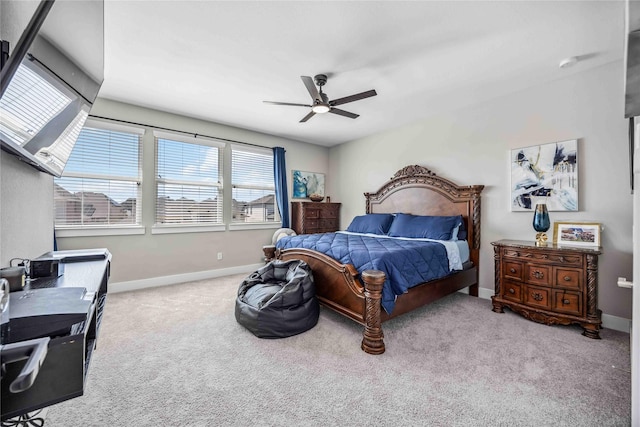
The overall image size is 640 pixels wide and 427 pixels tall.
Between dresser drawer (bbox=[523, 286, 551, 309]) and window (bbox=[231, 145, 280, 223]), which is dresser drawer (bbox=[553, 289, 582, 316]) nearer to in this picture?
dresser drawer (bbox=[523, 286, 551, 309])

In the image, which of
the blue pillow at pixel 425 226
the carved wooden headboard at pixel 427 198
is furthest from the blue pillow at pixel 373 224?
the carved wooden headboard at pixel 427 198

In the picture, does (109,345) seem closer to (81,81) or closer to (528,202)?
(81,81)

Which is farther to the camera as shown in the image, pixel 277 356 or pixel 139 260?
pixel 139 260

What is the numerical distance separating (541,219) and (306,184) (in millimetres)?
3763

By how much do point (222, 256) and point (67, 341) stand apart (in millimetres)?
3955

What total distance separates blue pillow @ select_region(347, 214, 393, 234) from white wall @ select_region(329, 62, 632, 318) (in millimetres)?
858

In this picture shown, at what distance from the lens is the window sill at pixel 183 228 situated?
3.79m

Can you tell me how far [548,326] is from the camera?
2502mm

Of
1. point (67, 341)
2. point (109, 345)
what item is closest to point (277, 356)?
point (109, 345)

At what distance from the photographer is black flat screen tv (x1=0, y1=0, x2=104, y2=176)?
865 millimetres

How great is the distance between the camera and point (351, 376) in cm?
174

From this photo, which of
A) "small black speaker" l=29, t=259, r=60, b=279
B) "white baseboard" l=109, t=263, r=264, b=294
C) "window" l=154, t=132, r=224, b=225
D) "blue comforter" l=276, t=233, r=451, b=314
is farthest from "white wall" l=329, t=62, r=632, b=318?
"small black speaker" l=29, t=259, r=60, b=279

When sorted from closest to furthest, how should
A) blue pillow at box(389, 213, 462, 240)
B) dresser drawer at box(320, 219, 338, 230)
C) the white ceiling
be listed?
the white ceiling, blue pillow at box(389, 213, 462, 240), dresser drawer at box(320, 219, 338, 230)

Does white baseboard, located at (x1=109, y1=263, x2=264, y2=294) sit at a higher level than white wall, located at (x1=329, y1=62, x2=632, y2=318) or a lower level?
lower
